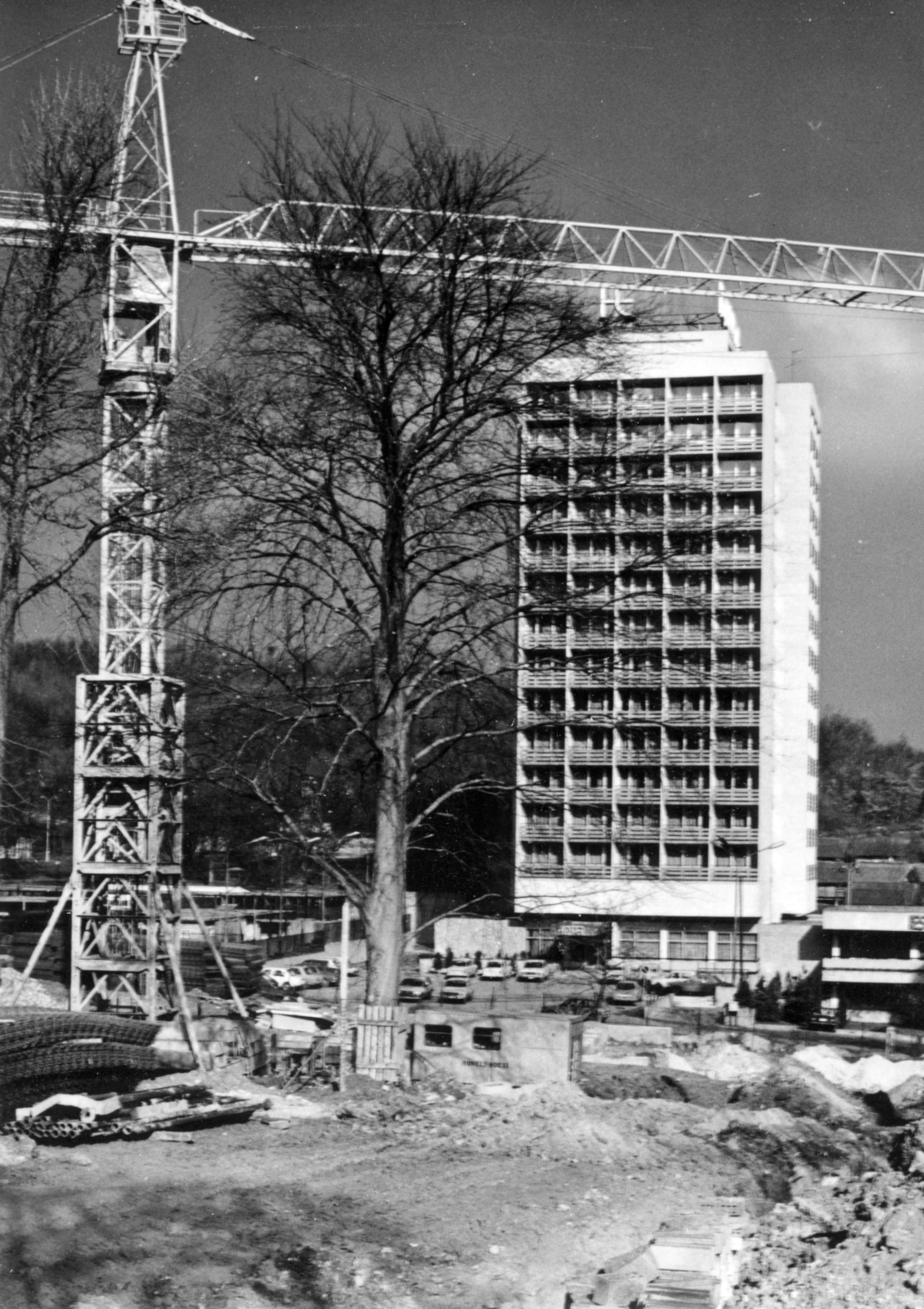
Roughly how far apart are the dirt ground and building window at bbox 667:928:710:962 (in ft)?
148

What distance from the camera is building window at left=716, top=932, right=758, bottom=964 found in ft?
184

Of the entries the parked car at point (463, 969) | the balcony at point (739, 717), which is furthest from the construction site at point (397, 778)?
the balcony at point (739, 717)

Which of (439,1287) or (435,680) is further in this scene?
(435,680)

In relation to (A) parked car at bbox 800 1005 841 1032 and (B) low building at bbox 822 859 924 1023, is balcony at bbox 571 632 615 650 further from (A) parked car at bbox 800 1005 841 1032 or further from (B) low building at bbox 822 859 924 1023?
(B) low building at bbox 822 859 924 1023

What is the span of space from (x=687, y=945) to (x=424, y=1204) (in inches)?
1939

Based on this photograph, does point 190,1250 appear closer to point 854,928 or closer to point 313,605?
point 313,605

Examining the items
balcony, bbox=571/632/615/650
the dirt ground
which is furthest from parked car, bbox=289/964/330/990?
the dirt ground

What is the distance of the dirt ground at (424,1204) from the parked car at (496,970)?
1482 inches

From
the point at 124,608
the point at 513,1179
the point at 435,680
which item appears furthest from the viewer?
the point at 124,608

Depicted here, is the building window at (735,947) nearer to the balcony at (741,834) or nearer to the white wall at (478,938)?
the balcony at (741,834)

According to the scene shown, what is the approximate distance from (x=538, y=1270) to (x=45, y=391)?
301 inches

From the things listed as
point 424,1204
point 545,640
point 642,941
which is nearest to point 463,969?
point 642,941

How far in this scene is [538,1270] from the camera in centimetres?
824

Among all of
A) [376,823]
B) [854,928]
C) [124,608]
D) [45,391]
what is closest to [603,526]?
[376,823]
